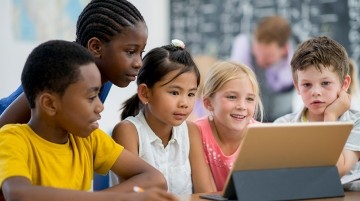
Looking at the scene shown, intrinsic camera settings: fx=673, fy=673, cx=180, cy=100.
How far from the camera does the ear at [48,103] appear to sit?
1585 mm

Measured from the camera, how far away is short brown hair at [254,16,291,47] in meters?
5.22

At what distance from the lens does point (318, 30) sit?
5.04 meters

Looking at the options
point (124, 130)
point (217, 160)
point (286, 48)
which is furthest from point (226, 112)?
point (286, 48)

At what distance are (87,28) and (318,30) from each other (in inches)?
133

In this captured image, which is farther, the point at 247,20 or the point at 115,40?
the point at 247,20

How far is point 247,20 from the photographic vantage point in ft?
18.2

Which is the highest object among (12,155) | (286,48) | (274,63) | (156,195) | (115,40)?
(286,48)

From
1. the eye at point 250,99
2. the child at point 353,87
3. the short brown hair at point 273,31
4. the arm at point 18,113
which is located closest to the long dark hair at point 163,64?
the eye at point 250,99

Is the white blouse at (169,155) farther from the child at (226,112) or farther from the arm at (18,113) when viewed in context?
the arm at (18,113)

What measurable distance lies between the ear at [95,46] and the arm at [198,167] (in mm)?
465

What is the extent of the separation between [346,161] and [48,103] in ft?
3.10

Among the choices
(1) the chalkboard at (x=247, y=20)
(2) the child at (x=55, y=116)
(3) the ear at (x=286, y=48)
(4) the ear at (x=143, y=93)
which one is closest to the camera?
(2) the child at (x=55, y=116)

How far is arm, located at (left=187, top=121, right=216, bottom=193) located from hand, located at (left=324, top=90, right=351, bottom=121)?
420mm

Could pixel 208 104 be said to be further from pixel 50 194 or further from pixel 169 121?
pixel 50 194
